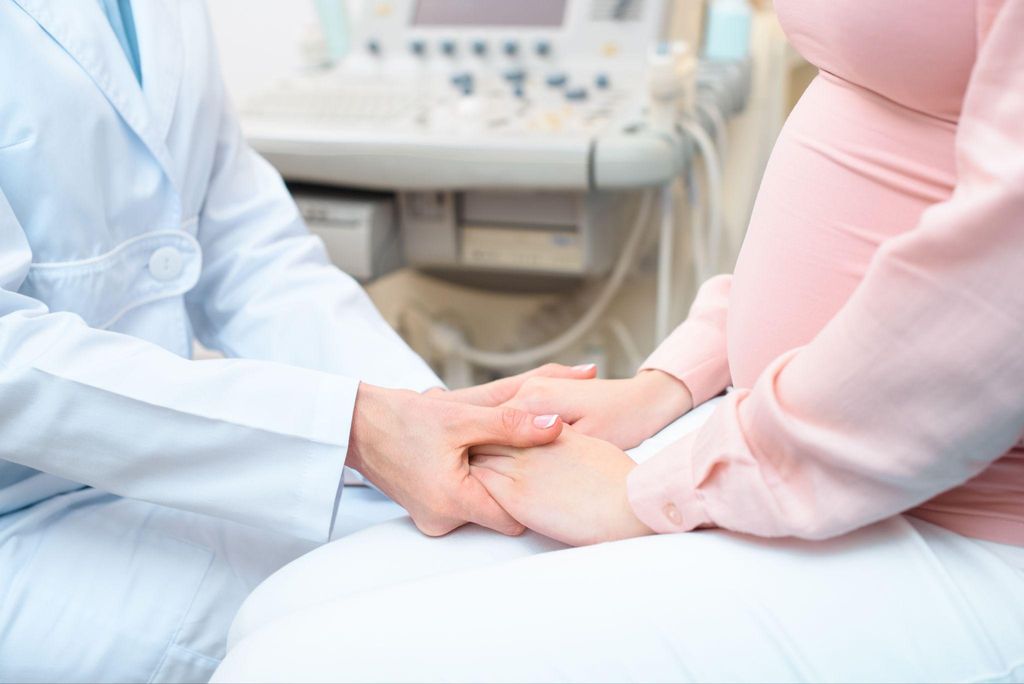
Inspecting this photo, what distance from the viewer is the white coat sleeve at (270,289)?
0.98 m

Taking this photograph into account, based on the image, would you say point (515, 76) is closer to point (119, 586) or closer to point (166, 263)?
point (166, 263)

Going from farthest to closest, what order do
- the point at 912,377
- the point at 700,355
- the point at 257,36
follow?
the point at 257,36 < the point at 700,355 < the point at 912,377

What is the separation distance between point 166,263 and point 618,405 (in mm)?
477

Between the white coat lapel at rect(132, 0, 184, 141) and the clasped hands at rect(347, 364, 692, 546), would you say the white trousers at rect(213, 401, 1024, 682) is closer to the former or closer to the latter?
the clasped hands at rect(347, 364, 692, 546)

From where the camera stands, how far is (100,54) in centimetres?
86

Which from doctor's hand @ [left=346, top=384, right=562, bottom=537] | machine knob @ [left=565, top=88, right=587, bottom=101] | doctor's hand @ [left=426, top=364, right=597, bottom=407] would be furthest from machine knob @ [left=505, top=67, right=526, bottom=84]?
doctor's hand @ [left=346, top=384, right=562, bottom=537]

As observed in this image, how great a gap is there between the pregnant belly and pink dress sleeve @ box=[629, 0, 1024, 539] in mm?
68

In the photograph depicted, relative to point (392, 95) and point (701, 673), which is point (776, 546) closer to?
point (701, 673)

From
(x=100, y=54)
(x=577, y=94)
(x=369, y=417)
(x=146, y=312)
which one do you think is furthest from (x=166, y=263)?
(x=577, y=94)

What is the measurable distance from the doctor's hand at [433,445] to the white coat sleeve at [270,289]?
0.17 metres

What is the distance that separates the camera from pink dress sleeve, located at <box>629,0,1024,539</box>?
0.48m

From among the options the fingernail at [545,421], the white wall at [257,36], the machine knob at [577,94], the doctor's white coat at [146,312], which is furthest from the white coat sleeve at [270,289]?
the white wall at [257,36]

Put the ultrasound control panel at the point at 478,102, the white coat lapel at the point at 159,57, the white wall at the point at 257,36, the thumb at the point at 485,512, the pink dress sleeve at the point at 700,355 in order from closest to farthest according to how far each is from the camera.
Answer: the thumb at the point at 485,512 → the pink dress sleeve at the point at 700,355 → the white coat lapel at the point at 159,57 → the ultrasound control panel at the point at 478,102 → the white wall at the point at 257,36

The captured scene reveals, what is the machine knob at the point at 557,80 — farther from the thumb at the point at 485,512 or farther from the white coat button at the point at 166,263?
the thumb at the point at 485,512
